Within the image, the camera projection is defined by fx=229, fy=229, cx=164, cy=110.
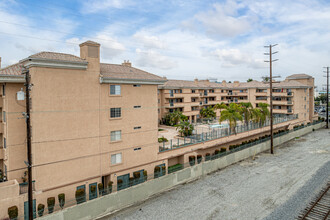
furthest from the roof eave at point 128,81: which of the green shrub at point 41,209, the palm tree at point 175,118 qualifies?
the palm tree at point 175,118

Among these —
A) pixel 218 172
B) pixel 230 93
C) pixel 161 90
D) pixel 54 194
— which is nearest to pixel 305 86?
pixel 230 93

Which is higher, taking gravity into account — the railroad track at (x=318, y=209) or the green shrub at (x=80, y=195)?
the green shrub at (x=80, y=195)

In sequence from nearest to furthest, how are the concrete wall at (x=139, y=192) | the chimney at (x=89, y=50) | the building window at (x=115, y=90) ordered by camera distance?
1. the concrete wall at (x=139, y=192)
2. the chimney at (x=89, y=50)
3. the building window at (x=115, y=90)

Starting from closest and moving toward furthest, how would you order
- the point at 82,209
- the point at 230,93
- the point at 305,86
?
the point at 82,209
the point at 305,86
the point at 230,93

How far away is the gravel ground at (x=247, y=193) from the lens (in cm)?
2205

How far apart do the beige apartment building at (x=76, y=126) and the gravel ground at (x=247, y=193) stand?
4.68m

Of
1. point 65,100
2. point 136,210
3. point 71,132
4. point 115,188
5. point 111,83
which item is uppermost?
point 111,83

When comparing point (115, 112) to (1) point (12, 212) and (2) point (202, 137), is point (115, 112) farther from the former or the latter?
(2) point (202, 137)

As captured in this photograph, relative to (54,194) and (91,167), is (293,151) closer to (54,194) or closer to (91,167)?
(91,167)

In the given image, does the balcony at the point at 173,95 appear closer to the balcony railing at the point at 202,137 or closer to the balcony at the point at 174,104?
the balcony at the point at 174,104

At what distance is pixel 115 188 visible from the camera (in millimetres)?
24188

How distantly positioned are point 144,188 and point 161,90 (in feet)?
119

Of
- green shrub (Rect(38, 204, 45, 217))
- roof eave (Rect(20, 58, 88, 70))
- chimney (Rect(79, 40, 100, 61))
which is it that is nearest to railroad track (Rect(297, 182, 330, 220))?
green shrub (Rect(38, 204, 45, 217))

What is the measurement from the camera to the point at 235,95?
7919 centimetres
